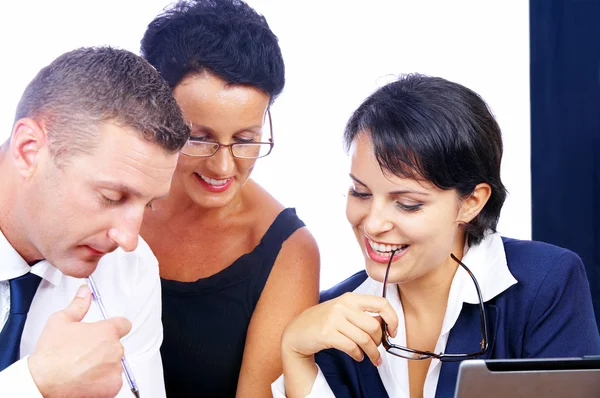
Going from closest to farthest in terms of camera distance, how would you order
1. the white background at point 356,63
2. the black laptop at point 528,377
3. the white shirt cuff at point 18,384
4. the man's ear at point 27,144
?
the black laptop at point 528,377, the white shirt cuff at point 18,384, the man's ear at point 27,144, the white background at point 356,63

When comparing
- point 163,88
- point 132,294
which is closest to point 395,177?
point 163,88

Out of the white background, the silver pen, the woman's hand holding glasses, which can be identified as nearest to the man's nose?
the silver pen

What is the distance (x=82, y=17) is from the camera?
10.2ft

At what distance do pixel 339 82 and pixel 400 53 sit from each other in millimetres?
265

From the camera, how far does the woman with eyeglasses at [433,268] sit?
6.08 ft

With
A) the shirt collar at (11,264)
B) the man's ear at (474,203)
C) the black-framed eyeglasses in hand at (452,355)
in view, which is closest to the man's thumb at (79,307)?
the shirt collar at (11,264)

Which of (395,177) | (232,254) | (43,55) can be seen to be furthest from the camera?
(43,55)

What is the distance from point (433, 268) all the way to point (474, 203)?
0.19 m

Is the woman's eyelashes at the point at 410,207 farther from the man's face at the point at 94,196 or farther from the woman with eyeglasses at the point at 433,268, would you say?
the man's face at the point at 94,196

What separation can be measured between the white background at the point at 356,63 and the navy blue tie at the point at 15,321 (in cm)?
164

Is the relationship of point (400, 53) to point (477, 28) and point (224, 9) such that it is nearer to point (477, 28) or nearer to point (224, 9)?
point (477, 28)

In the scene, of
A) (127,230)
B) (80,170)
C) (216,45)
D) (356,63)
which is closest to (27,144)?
(80,170)

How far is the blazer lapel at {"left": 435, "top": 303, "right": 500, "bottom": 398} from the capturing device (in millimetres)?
1870

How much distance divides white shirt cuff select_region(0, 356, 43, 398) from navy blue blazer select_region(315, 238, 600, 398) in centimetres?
80
